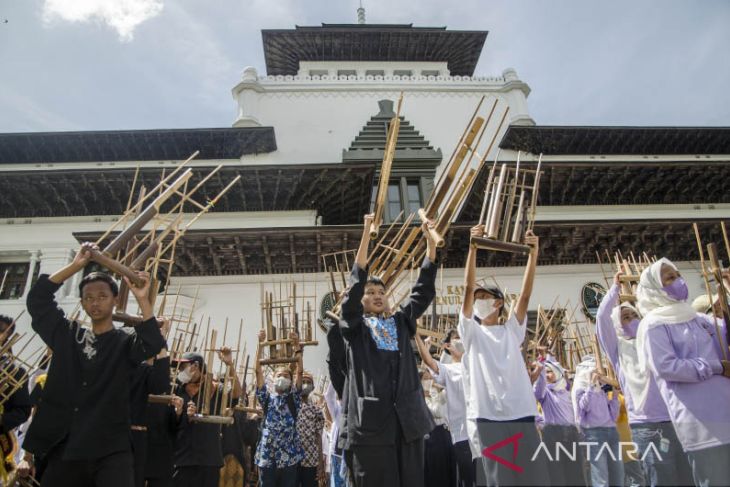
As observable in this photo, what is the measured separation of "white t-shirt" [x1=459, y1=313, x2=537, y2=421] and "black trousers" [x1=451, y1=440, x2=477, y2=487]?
196 centimetres

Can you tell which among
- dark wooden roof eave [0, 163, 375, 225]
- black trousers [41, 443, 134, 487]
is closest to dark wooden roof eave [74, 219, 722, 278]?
dark wooden roof eave [0, 163, 375, 225]

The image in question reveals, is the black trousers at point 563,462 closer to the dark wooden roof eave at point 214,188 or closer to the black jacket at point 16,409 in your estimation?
the black jacket at point 16,409

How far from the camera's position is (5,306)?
1458cm

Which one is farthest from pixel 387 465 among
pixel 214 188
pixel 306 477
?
pixel 214 188

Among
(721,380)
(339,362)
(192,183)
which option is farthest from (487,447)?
(192,183)

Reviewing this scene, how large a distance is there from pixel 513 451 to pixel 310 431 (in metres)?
4.61

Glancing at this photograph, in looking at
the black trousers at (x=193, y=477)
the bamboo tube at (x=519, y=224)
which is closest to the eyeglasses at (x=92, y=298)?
the black trousers at (x=193, y=477)

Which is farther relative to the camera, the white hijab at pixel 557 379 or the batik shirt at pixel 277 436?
the white hijab at pixel 557 379

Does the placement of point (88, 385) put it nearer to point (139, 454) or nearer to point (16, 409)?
point (139, 454)

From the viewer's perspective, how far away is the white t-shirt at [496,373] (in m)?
3.46

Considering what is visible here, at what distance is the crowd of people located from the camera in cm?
303

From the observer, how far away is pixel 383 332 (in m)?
3.70

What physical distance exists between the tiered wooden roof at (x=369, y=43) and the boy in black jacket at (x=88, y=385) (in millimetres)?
22876

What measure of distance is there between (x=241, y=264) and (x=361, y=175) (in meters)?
4.87
